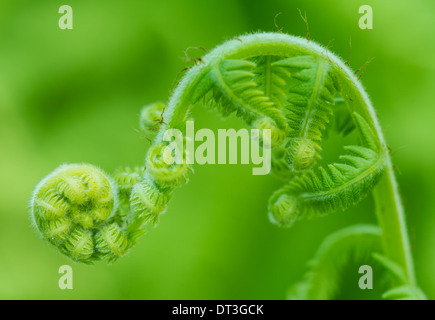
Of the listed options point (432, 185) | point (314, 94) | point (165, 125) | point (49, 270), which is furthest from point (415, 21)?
point (49, 270)

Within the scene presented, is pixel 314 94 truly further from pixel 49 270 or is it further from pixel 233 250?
pixel 49 270

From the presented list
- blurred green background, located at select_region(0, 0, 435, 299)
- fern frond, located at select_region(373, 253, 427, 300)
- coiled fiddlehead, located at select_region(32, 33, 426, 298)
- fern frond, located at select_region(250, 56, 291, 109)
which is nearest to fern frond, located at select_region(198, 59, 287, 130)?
coiled fiddlehead, located at select_region(32, 33, 426, 298)

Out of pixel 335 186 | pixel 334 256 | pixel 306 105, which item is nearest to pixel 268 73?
pixel 306 105

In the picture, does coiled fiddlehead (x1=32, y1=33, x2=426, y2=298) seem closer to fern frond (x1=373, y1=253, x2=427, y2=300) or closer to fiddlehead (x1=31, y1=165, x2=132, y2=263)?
fiddlehead (x1=31, y1=165, x2=132, y2=263)

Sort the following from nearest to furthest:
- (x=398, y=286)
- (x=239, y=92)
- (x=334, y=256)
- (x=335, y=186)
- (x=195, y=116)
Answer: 1. (x=239, y=92)
2. (x=335, y=186)
3. (x=398, y=286)
4. (x=334, y=256)
5. (x=195, y=116)

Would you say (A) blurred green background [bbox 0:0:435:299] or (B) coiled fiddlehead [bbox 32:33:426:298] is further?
(A) blurred green background [bbox 0:0:435:299]

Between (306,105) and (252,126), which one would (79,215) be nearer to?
(252,126)
